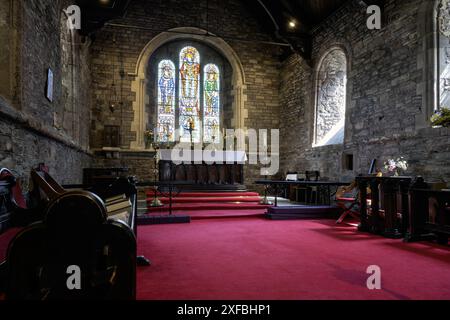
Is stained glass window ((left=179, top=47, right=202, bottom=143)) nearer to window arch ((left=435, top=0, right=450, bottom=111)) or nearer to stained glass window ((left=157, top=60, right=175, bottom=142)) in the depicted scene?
stained glass window ((left=157, top=60, right=175, bottom=142))

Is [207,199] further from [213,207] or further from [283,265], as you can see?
[283,265]

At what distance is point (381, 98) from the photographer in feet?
24.7

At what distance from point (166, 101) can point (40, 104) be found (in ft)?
23.9

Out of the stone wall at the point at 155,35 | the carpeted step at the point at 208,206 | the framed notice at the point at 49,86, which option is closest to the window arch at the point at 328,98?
the stone wall at the point at 155,35

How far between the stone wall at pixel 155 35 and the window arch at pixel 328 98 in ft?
8.26

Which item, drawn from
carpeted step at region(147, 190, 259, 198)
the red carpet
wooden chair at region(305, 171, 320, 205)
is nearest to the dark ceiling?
wooden chair at region(305, 171, 320, 205)

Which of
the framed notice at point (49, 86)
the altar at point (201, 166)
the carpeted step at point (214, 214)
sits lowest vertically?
the carpeted step at point (214, 214)

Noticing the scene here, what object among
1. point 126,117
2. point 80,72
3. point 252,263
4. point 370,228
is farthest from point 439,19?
point 126,117

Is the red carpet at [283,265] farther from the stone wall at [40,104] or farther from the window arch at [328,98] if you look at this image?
the window arch at [328,98]

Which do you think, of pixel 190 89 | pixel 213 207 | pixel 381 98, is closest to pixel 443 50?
pixel 381 98

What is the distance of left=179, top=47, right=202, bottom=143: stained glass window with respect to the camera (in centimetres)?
1233

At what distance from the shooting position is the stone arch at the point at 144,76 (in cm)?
1124
